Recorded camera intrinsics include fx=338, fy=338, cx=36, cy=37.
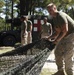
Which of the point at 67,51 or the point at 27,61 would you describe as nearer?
the point at 27,61

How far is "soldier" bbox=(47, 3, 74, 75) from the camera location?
23.7ft

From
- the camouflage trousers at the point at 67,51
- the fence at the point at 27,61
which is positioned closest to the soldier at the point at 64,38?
the camouflage trousers at the point at 67,51

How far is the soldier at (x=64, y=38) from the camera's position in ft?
23.7

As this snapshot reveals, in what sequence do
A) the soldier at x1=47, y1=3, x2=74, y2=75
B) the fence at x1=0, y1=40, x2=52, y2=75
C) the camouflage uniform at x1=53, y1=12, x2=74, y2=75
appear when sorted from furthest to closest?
1. the camouflage uniform at x1=53, y1=12, x2=74, y2=75
2. the soldier at x1=47, y1=3, x2=74, y2=75
3. the fence at x1=0, y1=40, x2=52, y2=75

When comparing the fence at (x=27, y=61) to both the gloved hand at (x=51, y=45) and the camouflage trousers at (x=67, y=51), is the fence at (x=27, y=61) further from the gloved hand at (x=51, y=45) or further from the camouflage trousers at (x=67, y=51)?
the camouflage trousers at (x=67, y=51)

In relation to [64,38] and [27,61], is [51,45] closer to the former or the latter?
[64,38]

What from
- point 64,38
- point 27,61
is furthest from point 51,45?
point 27,61

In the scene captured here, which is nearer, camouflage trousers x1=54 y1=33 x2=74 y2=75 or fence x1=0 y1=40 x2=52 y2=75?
fence x1=0 y1=40 x2=52 y2=75

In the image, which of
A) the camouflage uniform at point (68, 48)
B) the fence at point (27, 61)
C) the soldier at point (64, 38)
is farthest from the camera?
the camouflage uniform at point (68, 48)

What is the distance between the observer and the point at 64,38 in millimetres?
7672

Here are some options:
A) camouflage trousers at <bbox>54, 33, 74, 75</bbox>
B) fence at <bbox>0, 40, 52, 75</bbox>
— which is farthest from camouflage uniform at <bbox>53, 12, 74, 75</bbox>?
fence at <bbox>0, 40, 52, 75</bbox>

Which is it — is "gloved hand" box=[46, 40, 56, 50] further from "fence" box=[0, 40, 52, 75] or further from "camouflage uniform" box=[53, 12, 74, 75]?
"camouflage uniform" box=[53, 12, 74, 75]

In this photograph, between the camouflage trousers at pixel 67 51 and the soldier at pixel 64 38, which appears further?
the camouflage trousers at pixel 67 51

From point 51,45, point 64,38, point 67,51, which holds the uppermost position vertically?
point 64,38
